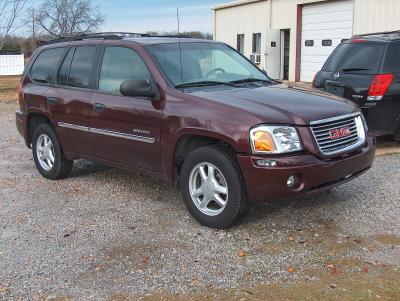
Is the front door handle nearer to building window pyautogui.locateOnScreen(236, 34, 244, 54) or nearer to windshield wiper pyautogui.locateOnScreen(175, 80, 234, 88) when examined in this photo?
windshield wiper pyautogui.locateOnScreen(175, 80, 234, 88)

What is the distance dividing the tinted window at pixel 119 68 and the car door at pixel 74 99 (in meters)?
0.23

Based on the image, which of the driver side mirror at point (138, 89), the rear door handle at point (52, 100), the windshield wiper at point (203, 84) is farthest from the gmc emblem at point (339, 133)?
the rear door handle at point (52, 100)

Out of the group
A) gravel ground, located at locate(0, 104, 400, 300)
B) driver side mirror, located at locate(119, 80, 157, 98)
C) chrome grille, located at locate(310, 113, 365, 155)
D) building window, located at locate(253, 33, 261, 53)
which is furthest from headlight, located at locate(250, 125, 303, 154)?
building window, located at locate(253, 33, 261, 53)

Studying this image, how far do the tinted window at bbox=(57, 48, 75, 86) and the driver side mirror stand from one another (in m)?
1.65

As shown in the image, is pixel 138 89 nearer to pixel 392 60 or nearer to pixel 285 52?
pixel 392 60

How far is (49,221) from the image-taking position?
217 inches

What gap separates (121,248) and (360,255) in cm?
201

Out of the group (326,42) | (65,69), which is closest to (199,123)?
(65,69)

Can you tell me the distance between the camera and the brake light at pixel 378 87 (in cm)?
804

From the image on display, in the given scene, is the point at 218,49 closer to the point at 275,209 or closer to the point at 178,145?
the point at 178,145

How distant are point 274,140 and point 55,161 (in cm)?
355

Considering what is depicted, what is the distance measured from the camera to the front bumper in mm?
4570

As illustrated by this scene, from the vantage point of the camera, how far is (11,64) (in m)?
41.0

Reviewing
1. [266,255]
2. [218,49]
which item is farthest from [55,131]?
[266,255]
